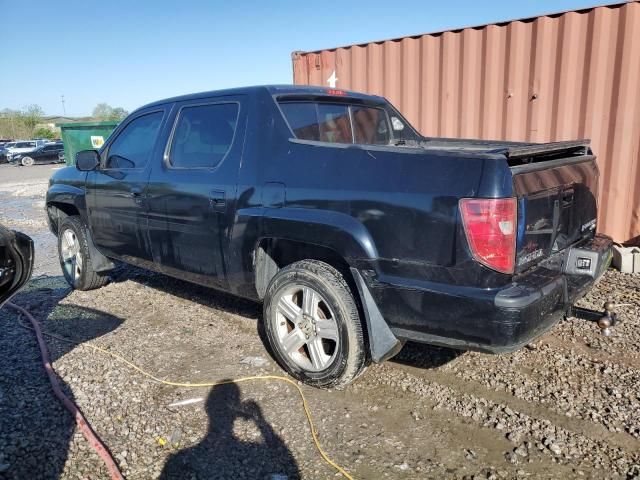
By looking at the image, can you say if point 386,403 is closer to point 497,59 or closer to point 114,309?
point 114,309

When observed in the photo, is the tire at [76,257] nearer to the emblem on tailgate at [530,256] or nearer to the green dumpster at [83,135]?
the emblem on tailgate at [530,256]

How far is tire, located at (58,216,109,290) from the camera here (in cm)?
523

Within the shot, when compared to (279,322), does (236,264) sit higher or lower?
higher

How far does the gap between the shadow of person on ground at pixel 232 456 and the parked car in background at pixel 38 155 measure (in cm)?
3254

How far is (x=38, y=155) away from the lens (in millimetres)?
31203

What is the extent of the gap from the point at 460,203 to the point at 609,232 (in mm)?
4122

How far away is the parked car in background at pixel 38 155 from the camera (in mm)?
30844

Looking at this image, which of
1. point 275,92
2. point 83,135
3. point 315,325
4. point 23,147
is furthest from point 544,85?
point 23,147

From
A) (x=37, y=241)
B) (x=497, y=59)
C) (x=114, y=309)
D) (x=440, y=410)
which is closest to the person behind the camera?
(x=440, y=410)

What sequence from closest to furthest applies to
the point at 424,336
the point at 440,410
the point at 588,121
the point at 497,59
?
the point at 424,336, the point at 440,410, the point at 588,121, the point at 497,59

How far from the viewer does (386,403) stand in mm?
3178

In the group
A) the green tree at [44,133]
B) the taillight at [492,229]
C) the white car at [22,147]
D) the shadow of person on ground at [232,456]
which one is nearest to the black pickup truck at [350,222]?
the taillight at [492,229]

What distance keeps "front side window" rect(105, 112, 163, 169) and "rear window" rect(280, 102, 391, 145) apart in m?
1.37

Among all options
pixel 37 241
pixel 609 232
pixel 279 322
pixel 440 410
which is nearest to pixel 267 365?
pixel 279 322
